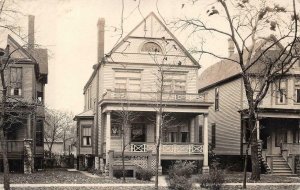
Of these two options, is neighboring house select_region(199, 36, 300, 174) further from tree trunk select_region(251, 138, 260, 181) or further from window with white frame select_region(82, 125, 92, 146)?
window with white frame select_region(82, 125, 92, 146)

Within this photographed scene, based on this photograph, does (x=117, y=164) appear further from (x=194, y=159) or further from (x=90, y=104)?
(x=90, y=104)

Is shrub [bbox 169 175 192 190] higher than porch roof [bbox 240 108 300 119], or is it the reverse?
porch roof [bbox 240 108 300 119]

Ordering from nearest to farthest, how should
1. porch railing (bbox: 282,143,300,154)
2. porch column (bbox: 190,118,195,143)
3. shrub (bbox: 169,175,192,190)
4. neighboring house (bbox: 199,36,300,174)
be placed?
shrub (bbox: 169,175,192,190)
neighboring house (bbox: 199,36,300,174)
porch column (bbox: 190,118,195,143)
porch railing (bbox: 282,143,300,154)

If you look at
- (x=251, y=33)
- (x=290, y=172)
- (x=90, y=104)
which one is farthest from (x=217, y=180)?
(x=90, y=104)

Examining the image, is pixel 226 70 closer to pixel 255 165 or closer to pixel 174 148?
pixel 174 148

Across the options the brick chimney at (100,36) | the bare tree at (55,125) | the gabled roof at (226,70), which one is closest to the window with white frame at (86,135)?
the brick chimney at (100,36)

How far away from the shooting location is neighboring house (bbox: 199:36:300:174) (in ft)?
103

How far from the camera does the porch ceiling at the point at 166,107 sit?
28672 mm

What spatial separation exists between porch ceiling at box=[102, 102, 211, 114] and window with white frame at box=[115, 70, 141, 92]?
2.27 m

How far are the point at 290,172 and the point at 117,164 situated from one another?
1149 cm

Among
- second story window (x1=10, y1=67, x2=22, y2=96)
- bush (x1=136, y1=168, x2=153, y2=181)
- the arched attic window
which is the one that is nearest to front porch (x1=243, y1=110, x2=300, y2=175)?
the arched attic window

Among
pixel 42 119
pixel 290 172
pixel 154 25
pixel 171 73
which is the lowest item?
pixel 290 172

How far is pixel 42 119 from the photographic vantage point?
120ft

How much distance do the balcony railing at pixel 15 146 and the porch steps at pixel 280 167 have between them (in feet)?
53.8
